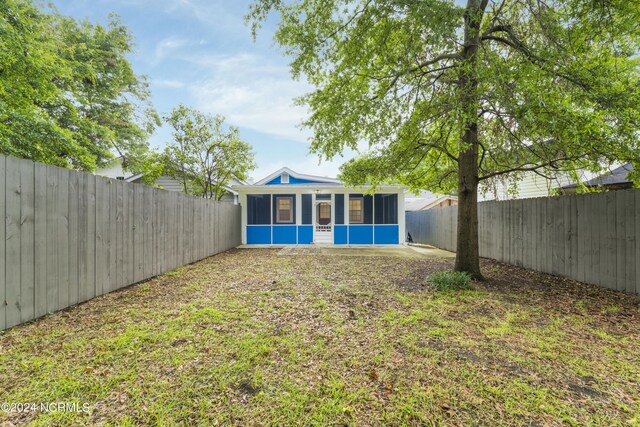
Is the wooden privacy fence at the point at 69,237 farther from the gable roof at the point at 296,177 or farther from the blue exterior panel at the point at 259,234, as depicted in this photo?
the gable roof at the point at 296,177

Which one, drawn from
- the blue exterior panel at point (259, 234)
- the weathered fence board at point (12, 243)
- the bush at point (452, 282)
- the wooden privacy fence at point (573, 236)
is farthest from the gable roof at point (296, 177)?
the weathered fence board at point (12, 243)

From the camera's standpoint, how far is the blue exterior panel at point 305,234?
1273 cm

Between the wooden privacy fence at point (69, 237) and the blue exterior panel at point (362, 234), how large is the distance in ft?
26.6

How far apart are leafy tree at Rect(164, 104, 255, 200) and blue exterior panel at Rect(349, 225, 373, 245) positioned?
238 inches

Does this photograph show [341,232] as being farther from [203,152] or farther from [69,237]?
[69,237]

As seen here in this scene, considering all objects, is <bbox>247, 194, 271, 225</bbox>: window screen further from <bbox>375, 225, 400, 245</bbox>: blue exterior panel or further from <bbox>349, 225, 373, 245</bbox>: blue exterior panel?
<bbox>375, 225, 400, 245</bbox>: blue exterior panel

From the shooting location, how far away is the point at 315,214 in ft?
42.0

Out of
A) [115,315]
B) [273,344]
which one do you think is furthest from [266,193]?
[273,344]

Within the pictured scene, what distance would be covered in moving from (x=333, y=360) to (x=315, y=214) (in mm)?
10392

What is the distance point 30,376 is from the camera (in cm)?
217

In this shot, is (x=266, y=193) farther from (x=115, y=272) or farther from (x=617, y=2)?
(x=617, y=2)

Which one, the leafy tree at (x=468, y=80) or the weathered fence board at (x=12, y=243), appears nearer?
the weathered fence board at (x=12, y=243)

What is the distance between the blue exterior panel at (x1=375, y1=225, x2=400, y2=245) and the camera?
1255 cm

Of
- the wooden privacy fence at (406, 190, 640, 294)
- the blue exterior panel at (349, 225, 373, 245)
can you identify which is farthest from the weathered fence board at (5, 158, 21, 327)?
the blue exterior panel at (349, 225, 373, 245)
